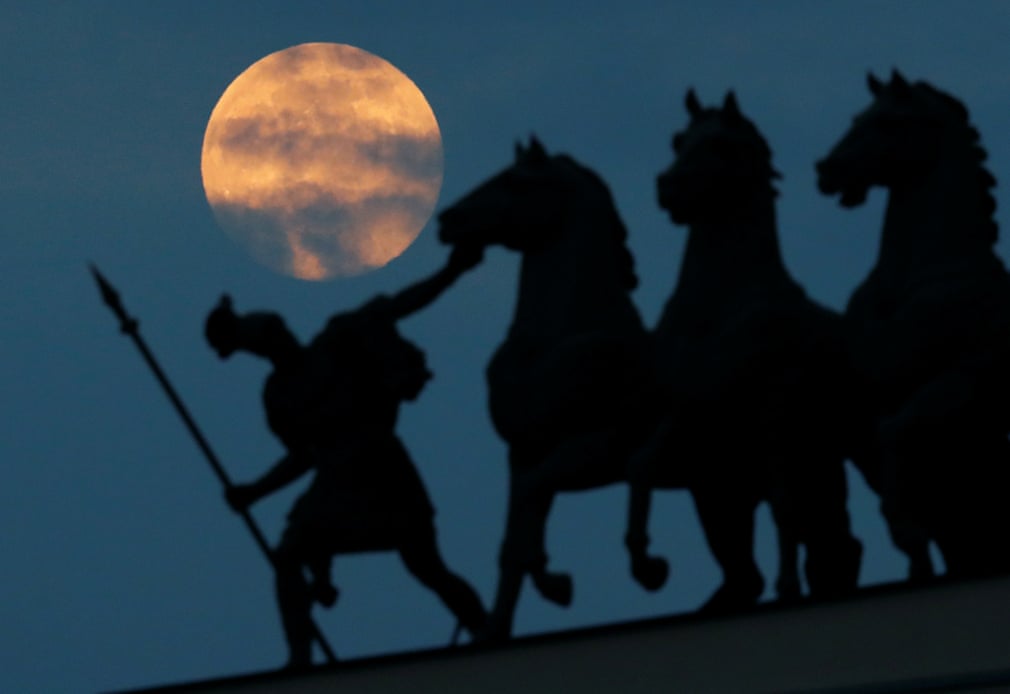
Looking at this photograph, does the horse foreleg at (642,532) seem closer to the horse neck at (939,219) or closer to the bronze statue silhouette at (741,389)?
the bronze statue silhouette at (741,389)

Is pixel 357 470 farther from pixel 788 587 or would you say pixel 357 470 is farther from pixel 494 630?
pixel 788 587

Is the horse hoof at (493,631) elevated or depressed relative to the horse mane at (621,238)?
depressed

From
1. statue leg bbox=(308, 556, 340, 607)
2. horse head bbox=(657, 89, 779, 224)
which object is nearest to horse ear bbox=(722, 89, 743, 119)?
horse head bbox=(657, 89, 779, 224)

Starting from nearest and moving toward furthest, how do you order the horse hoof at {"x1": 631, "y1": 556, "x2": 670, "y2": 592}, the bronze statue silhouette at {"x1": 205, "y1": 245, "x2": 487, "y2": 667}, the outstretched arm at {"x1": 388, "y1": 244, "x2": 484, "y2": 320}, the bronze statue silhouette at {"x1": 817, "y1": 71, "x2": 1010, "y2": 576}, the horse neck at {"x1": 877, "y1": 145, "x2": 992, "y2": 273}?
the bronze statue silhouette at {"x1": 817, "y1": 71, "x2": 1010, "y2": 576}
the horse hoof at {"x1": 631, "y1": 556, "x2": 670, "y2": 592}
the horse neck at {"x1": 877, "y1": 145, "x2": 992, "y2": 273}
the outstretched arm at {"x1": 388, "y1": 244, "x2": 484, "y2": 320}
the bronze statue silhouette at {"x1": 205, "y1": 245, "x2": 487, "y2": 667}

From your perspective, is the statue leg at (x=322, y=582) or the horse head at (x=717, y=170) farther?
the statue leg at (x=322, y=582)

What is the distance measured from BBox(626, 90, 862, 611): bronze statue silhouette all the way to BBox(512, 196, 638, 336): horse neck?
0.36 meters

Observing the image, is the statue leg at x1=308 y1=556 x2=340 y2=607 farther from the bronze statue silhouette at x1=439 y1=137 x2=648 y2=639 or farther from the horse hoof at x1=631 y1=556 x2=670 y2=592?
the horse hoof at x1=631 y1=556 x2=670 y2=592

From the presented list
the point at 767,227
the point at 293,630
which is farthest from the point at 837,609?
the point at 293,630

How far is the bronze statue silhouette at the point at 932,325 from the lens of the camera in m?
15.9

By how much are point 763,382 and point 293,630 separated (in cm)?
295

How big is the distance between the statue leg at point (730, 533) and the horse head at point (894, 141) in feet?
4.99

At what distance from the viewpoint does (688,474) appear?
16578 mm

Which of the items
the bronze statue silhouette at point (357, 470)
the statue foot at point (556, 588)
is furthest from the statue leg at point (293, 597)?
the statue foot at point (556, 588)

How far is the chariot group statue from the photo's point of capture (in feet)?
52.5
